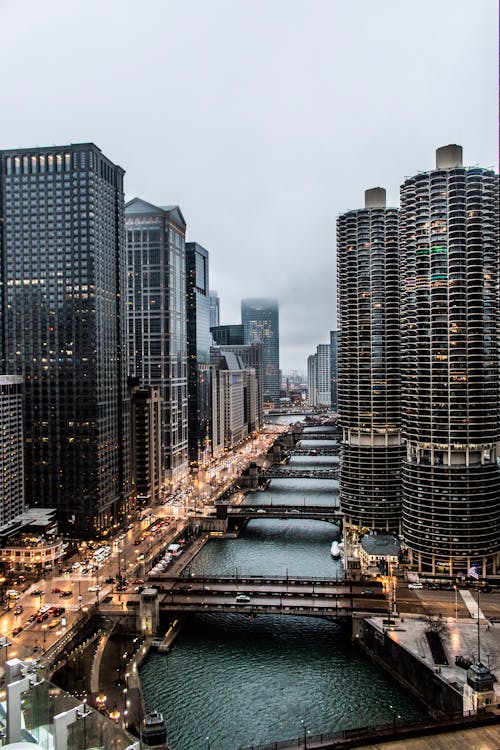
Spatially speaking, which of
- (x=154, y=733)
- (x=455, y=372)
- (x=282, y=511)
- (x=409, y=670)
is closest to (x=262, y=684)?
(x=409, y=670)

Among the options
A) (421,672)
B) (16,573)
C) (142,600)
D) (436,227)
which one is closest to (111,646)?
(142,600)

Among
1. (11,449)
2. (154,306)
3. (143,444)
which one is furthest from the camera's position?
(154,306)

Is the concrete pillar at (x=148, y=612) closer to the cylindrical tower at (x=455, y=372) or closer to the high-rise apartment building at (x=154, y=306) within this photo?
the cylindrical tower at (x=455, y=372)

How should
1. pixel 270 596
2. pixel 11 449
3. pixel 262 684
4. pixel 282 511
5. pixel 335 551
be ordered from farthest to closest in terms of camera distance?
1. pixel 282 511
2. pixel 335 551
3. pixel 11 449
4. pixel 270 596
5. pixel 262 684

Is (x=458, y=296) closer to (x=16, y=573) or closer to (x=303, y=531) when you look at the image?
(x=303, y=531)

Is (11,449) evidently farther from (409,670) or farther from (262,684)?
(409,670)

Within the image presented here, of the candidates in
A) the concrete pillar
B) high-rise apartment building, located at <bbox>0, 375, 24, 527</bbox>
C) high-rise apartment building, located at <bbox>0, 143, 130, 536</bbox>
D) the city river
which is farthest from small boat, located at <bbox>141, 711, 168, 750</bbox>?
high-rise apartment building, located at <bbox>0, 143, 130, 536</bbox>
